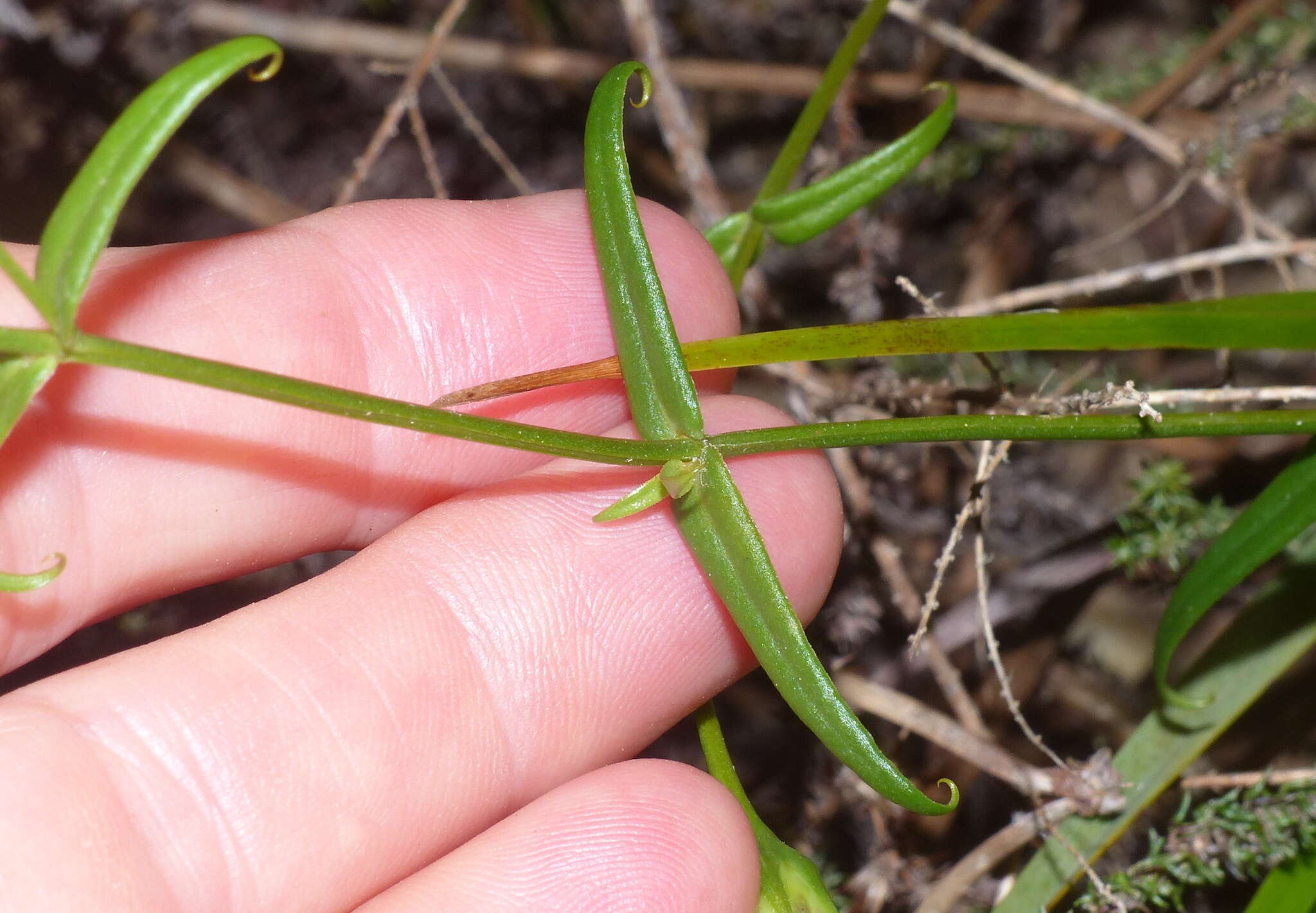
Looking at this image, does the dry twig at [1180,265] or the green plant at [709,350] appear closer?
the green plant at [709,350]

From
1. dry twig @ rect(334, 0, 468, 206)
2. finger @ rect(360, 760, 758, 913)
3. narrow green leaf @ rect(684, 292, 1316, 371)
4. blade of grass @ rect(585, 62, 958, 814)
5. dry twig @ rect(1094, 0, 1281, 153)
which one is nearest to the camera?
narrow green leaf @ rect(684, 292, 1316, 371)

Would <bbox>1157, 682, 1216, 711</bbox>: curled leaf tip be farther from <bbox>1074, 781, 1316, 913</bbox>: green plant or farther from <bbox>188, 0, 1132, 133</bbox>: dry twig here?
<bbox>188, 0, 1132, 133</bbox>: dry twig

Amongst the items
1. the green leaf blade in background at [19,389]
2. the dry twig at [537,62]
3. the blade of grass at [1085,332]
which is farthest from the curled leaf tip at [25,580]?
the dry twig at [537,62]

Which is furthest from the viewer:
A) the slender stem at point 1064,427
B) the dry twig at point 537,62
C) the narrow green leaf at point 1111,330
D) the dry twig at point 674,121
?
the dry twig at point 537,62

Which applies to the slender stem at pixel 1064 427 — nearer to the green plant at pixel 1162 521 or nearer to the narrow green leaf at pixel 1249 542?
the narrow green leaf at pixel 1249 542

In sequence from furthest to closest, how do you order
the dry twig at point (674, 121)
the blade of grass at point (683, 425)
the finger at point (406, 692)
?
the dry twig at point (674, 121) → the finger at point (406, 692) → the blade of grass at point (683, 425)

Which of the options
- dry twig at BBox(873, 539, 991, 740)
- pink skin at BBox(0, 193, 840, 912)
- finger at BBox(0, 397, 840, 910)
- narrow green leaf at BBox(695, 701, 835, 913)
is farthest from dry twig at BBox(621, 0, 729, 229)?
narrow green leaf at BBox(695, 701, 835, 913)

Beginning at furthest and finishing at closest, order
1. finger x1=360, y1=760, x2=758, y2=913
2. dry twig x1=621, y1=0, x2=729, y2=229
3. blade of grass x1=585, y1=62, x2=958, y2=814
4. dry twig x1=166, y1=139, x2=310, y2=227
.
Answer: dry twig x1=166, y1=139, x2=310, y2=227 → dry twig x1=621, y1=0, x2=729, y2=229 → finger x1=360, y1=760, x2=758, y2=913 → blade of grass x1=585, y1=62, x2=958, y2=814

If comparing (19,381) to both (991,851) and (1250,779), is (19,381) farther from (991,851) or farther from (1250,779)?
(1250,779)
